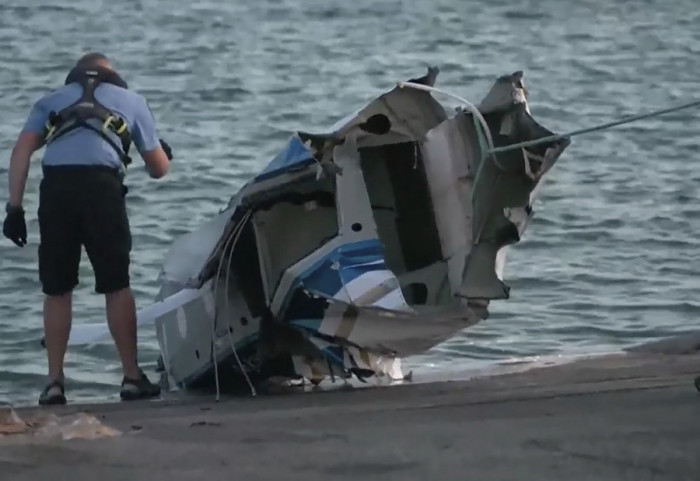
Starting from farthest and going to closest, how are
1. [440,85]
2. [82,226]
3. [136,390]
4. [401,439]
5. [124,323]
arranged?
[440,85], [136,390], [124,323], [82,226], [401,439]

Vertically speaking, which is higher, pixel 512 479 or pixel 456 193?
pixel 456 193

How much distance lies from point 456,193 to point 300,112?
11.3 meters

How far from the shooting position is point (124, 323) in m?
8.62

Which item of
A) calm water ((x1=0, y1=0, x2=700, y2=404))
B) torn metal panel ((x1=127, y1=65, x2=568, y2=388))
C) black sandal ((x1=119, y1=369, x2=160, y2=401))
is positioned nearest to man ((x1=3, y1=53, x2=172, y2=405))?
black sandal ((x1=119, y1=369, x2=160, y2=401))

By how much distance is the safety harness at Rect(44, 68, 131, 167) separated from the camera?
830 cm

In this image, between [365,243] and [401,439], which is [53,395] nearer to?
[365,243]

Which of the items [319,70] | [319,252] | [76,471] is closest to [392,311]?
[319,252]

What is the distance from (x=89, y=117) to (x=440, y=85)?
13637 mm

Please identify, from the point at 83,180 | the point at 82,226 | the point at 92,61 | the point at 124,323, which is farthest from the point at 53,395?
the point at 92,61

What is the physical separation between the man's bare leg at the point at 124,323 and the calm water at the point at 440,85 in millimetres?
1273

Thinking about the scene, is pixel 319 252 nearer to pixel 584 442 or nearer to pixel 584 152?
pixel 584 442

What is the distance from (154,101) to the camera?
20859 millimetres

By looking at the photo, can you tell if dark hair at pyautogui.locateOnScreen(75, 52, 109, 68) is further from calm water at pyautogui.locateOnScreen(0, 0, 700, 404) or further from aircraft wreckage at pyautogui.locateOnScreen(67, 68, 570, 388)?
calm water at pyautogui.locateOnScreen(0, 0, 700, 404)

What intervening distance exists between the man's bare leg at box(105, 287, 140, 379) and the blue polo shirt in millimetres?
658
